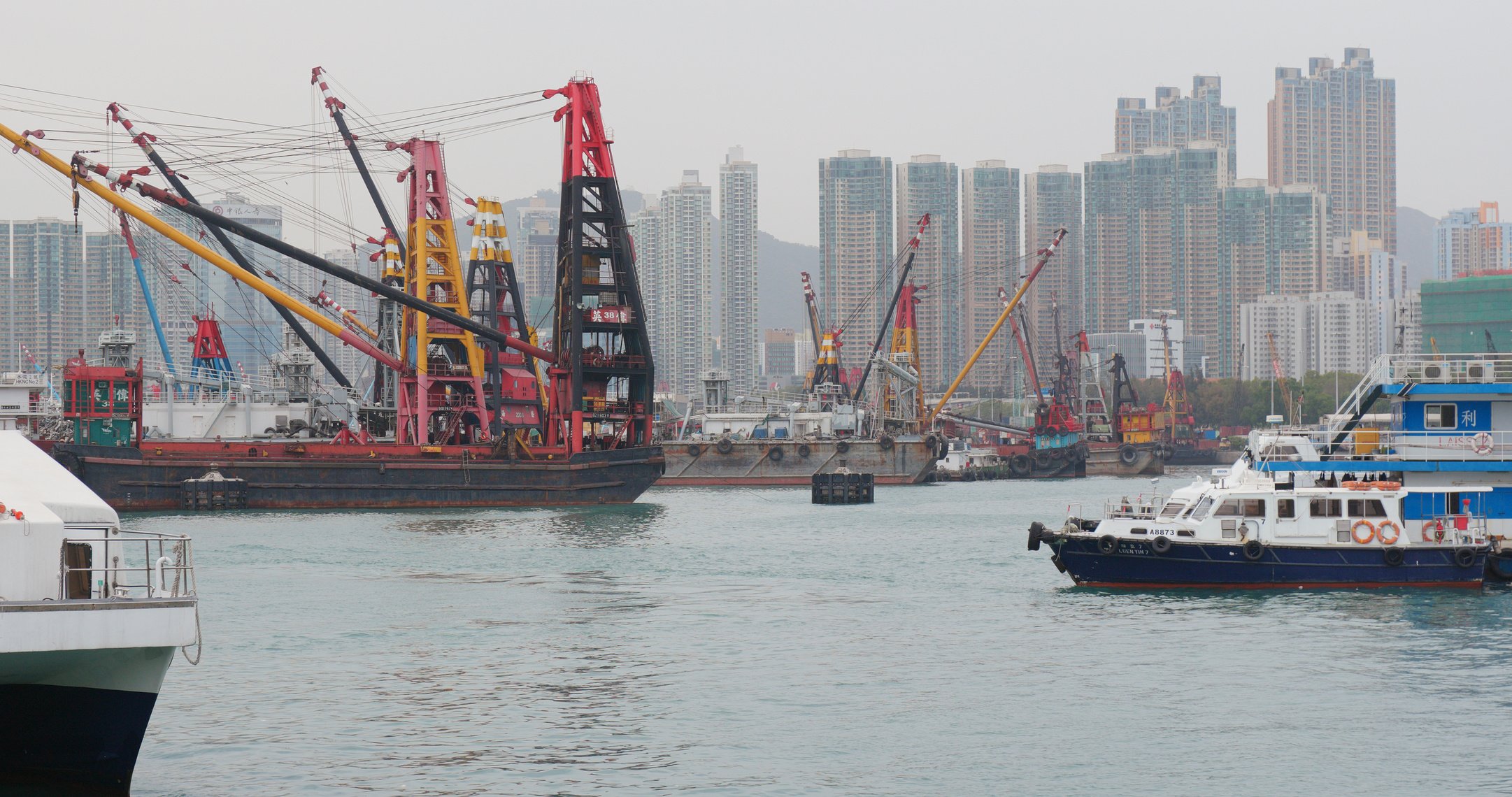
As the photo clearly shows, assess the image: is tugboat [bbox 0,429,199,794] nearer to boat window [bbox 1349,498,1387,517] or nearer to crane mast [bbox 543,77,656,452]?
boat window [bbox 1349,498,1387,517]

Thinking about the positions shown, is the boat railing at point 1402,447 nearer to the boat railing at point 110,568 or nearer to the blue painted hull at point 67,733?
the boat railing at point 110,568

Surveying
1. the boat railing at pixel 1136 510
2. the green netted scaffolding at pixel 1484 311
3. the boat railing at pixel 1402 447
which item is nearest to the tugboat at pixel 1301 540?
the boat railing at pixel 1136 510

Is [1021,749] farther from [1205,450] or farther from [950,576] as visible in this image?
[1205,450]

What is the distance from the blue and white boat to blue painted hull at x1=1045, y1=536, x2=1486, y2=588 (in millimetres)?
36

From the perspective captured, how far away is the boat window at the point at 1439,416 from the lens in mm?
42469

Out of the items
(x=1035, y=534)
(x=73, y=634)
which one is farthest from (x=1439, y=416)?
(x=73, y=634)

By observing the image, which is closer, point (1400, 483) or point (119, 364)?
point (1400, 483)

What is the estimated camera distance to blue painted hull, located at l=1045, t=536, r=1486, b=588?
39.7 meters

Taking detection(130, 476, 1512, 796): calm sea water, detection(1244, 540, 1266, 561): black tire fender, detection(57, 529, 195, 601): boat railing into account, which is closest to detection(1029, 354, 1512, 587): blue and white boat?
detection(1244, 540, 1266, 561): black tire fender

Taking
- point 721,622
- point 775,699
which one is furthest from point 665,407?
point 775,699

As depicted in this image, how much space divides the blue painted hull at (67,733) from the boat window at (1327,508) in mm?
30286

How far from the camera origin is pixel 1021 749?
79.8ft

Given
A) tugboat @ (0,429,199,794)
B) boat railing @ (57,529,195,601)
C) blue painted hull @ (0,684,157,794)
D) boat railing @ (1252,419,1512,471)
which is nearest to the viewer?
tugboat @ (0,429,199,794)

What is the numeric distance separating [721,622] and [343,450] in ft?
154
